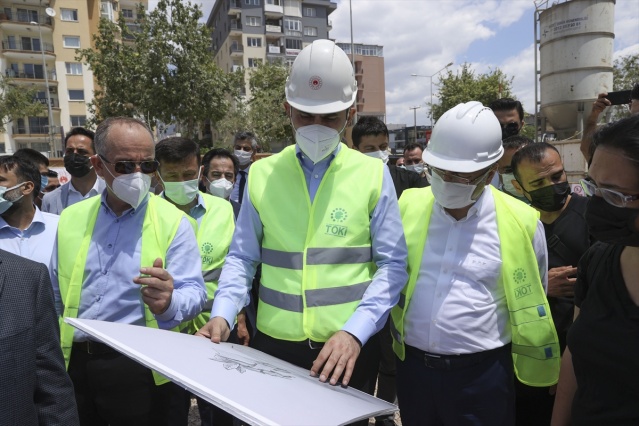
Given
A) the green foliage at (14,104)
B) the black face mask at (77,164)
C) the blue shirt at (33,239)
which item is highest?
the green foliage at (14,104)

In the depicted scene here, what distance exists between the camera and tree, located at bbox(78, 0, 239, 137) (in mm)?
21141

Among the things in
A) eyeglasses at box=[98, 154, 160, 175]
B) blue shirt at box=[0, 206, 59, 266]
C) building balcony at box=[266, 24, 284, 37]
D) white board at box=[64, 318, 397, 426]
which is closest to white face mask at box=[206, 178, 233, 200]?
blue shirt at box=[0, 206, 59, 266]

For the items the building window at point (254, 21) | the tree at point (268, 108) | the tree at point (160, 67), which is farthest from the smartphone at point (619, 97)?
the building window at point (254, 21)

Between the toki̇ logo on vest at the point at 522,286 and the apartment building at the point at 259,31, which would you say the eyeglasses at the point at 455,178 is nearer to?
the toki̇ logo on vest at the point at 522,286

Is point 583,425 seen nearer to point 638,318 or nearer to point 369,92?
point 638,318

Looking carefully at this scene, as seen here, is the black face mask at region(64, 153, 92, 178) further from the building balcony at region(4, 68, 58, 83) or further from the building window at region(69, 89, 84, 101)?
the building balcony at region(4, 68, 58, 83)

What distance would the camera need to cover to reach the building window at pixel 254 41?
166 ft

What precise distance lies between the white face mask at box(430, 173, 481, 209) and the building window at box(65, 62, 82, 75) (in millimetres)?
44539

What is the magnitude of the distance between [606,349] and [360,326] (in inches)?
33.0

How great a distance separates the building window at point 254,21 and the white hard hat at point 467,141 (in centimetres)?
5286

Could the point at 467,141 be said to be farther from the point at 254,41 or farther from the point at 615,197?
the point at 254,41

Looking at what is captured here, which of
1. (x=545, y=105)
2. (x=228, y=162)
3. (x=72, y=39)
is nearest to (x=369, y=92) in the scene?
(x=72, y=39)

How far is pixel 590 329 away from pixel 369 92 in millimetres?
73559

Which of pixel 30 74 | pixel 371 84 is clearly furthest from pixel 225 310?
pixel 371 84
